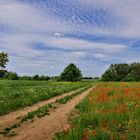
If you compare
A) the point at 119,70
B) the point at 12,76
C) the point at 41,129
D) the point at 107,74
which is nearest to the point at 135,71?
the point at 119,70

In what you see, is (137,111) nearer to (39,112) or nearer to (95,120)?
(95,120)

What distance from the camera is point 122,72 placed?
148 meters

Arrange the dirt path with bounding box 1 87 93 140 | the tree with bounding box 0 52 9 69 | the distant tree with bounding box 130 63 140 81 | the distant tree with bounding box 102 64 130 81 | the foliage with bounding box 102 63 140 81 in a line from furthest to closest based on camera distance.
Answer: the distant tree with bounding box 102 64 130 81 → the foliage with bounding box 102 63 140 81 → the distant tree with bounding box 130 63 140 81 → the tree with bounding box 0 52 9 69 → the dirt path with bounding box 1 87 93 140

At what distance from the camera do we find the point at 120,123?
1079 cm

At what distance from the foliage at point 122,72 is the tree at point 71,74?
1882cm

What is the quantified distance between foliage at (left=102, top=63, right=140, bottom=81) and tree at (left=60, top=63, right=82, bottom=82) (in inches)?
741

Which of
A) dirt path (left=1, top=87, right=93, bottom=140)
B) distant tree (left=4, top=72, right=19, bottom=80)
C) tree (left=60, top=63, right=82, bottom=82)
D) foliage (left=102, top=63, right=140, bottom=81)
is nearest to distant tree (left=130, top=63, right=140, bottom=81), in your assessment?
foliage (left=102, top=63, right=140, bottom=81)

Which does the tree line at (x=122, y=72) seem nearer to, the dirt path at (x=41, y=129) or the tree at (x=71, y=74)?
the tree at (x=71, y=74)

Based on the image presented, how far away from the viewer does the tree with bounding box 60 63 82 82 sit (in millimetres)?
117750

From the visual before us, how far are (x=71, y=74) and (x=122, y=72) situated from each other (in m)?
40.4

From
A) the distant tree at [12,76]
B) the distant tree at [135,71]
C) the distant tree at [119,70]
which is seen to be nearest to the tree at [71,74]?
the distant tree at [12,76]

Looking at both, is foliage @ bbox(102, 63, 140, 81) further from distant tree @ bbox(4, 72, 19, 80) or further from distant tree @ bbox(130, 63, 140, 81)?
distant tree @ bbox(4, 72, 19, 80)

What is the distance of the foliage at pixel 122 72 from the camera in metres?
136

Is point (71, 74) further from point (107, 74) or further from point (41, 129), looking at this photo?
point (41, 129)
